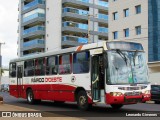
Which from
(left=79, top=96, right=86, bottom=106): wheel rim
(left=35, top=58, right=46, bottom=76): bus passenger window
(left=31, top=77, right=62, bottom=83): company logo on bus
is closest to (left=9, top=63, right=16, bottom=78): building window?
(left=31, top=77, right=62, bottom=83): company logo on bus

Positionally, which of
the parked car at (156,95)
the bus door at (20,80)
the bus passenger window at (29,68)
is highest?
the bus passenger window at (29,68)

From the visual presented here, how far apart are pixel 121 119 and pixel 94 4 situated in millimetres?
68100

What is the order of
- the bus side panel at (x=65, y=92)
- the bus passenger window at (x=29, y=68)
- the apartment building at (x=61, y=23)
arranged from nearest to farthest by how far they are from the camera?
the bus side panel at (x=65, y=92) < the bus passenger window at (x=29, y=68) < the apartment building at (x=61, y=23)

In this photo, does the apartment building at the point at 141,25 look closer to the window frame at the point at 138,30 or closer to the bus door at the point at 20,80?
the window frame at the point at 138,30

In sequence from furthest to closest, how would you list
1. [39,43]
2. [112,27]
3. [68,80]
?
[39,43] < [112,27] < [68,80]

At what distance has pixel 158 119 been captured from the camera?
49.4 ft

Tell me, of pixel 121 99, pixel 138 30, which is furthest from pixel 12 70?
pixel 138 30

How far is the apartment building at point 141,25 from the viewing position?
4934 centimetres

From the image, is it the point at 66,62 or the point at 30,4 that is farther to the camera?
the point at 30,4

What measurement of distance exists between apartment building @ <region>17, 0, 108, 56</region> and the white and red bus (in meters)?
53.0

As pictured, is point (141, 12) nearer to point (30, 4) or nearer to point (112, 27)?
point (112, 27)

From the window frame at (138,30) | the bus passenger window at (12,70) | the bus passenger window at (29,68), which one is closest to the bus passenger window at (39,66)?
the bus passenger window at (29,68)

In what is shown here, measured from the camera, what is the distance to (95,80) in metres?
18.2

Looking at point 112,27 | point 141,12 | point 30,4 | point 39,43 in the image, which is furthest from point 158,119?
point 30,4
